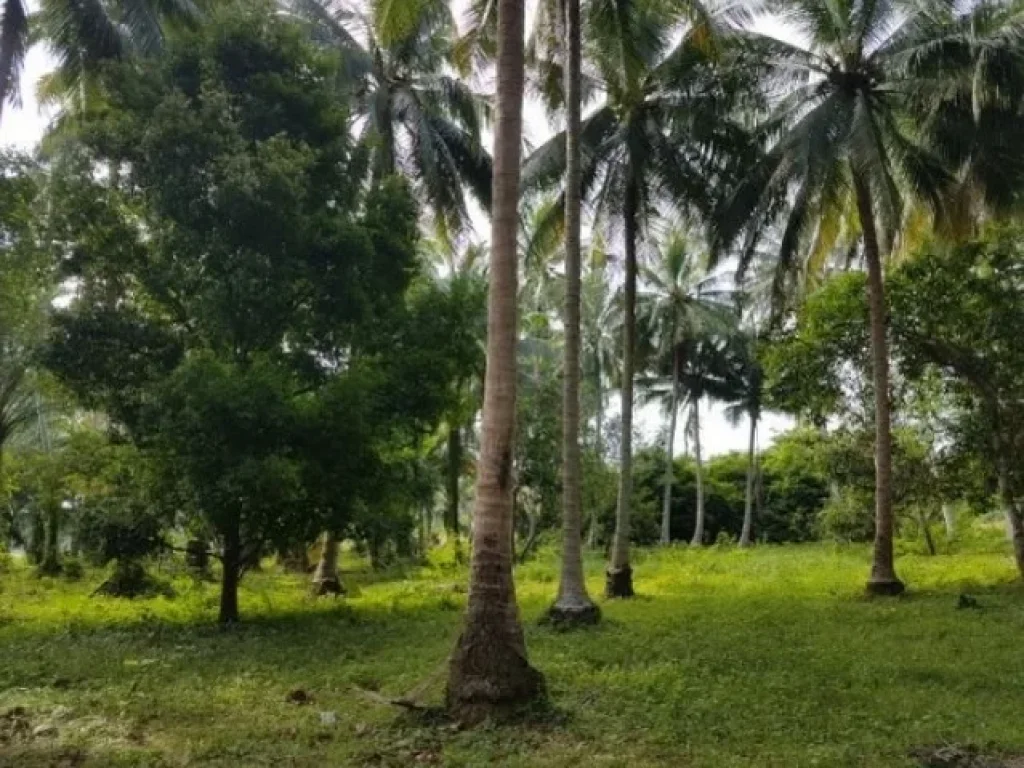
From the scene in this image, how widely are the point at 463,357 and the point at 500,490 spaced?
21.9ft

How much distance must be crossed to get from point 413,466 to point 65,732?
26.4 ft

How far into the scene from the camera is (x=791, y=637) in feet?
36.3

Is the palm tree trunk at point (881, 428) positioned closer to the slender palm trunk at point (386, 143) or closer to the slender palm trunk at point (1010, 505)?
the slender palm trunk at point (1010, 505)

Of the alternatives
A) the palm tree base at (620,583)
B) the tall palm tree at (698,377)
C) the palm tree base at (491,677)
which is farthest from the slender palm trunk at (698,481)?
the palm tree base at (491,677)

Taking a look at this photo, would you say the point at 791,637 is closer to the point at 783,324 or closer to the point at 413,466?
the point at 413,466

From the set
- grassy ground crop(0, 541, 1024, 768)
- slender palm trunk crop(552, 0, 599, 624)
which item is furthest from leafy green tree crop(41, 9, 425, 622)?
slender palm trunk crop(552, 0, 599, 624)

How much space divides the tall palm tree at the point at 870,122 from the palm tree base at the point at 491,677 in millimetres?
9928

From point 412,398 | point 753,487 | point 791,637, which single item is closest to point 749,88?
point 412,398

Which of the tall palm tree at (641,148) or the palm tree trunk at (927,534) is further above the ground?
the tall palm tree at (641,148)

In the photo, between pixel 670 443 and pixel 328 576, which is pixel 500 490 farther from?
pixel 670 443

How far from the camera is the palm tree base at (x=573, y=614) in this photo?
12305mm

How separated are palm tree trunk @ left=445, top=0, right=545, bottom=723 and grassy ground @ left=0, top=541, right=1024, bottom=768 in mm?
339

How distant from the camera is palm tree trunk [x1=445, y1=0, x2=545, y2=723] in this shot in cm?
712

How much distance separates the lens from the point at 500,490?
24.3 feet
